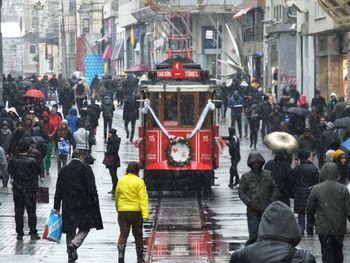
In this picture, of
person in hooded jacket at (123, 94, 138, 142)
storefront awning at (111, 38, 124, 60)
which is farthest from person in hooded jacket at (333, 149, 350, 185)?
storefront awning at (111, 38, 124, 60)

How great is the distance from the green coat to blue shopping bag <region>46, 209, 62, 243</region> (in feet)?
13.2

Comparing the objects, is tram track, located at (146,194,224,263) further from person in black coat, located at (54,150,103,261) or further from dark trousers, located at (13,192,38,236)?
dark trousers, located at (13,192,38,236)

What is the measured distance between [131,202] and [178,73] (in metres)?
13.7

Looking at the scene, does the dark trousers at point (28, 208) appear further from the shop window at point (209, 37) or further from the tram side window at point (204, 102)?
the shop window at point (209, 37)

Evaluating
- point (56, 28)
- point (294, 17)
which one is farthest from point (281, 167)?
point (56, 28)

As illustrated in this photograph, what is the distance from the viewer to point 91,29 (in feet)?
423

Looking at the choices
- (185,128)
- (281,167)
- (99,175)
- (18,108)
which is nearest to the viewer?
(281,167)

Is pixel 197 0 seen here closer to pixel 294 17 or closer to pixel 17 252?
pixel 294 17

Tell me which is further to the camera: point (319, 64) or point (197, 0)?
point (197, 0)

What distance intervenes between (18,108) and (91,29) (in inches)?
3244

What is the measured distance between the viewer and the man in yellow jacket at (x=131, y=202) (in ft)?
60.2

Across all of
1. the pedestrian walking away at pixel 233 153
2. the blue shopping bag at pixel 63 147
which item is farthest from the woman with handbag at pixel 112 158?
the blue shopping bag at pixel 63 147

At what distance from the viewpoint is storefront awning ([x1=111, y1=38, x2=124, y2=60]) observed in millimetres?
113312

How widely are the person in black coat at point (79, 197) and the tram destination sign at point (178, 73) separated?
13235 mm
